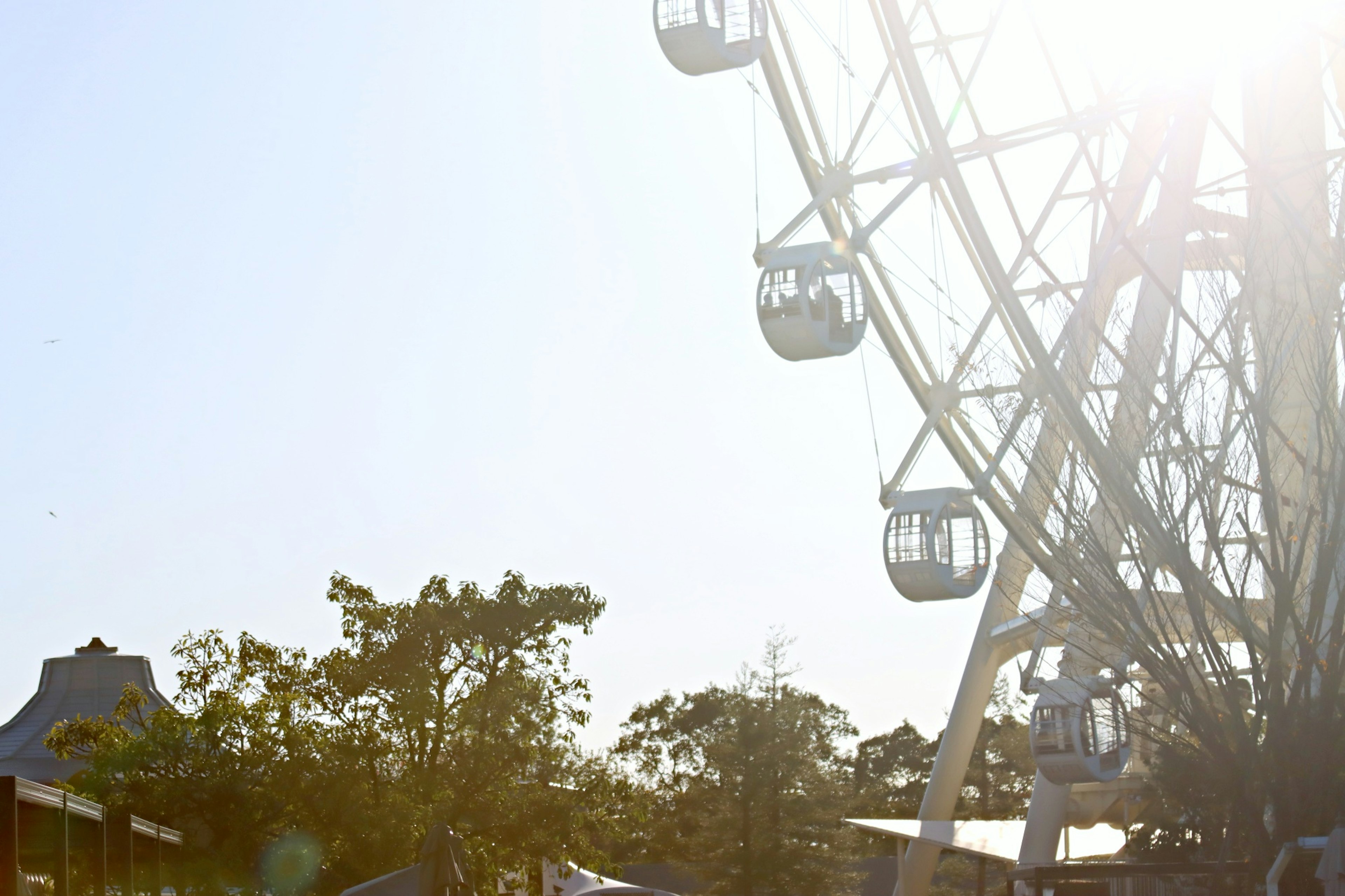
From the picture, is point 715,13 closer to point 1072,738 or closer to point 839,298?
point 839,298

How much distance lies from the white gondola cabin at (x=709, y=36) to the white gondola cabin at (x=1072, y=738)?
7588mm

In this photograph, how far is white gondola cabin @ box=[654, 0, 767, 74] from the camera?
16.8 meters

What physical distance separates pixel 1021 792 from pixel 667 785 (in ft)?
44.4

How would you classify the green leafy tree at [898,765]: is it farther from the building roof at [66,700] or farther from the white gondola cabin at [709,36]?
the white gondola cabin at [709,36]

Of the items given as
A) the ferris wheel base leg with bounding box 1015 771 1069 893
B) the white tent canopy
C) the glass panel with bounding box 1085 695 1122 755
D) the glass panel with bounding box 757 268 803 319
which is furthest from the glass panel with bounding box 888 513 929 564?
the white tent canopy

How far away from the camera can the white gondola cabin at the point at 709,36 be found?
55.0 ft

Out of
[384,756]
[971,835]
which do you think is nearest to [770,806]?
[971,835]

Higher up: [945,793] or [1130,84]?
[1130,84]

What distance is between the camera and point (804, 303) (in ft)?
53.2

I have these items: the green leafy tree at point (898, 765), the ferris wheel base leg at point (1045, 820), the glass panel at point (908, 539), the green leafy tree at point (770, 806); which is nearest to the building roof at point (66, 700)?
the green leafy tree at point (770, 806)

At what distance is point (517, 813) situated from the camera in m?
21.0

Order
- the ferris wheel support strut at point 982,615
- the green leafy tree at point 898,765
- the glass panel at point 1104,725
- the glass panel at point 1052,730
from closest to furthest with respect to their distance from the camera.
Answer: the ferris wheel support strut at point 982,615 → the glass panel at point 1104,725 → the glass panel at point 1052,730 → the green leafy tree at point 898,765

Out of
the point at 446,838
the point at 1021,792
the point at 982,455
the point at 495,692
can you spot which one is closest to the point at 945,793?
the point at 982,455

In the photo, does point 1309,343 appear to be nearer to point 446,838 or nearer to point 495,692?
point 446,838
